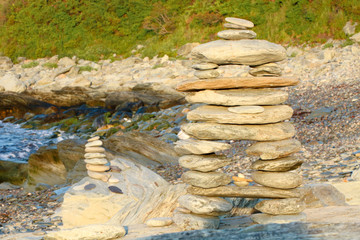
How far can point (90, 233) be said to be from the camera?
510 cm

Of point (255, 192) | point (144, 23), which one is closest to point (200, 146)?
point (255, 192)

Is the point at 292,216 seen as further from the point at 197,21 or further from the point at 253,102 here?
the point at 197,21

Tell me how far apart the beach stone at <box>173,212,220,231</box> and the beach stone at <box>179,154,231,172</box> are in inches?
25.4

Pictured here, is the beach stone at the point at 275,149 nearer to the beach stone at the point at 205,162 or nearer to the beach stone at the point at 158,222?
the beach stone at the point at 205,162

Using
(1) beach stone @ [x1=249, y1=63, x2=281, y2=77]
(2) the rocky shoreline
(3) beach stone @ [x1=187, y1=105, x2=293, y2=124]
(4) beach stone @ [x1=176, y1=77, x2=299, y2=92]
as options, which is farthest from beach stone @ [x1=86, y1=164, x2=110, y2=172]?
(1) beach stone @ [x1=249, y1=63, x2=281, y2=77]

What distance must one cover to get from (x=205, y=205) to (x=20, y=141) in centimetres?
1460

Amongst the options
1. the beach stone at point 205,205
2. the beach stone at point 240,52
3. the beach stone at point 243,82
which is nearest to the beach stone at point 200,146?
the beach stone at point 205,205

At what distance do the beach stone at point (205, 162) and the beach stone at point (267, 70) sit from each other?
1.29 metres

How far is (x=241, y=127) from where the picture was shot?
5652 millimetres

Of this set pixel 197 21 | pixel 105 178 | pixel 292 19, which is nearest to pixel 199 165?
pixel 105 178

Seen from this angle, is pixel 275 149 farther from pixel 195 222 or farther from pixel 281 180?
pixel 195 222

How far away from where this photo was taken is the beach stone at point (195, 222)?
5.49 m

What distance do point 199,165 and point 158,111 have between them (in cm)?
1430

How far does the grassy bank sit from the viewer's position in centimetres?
2428
